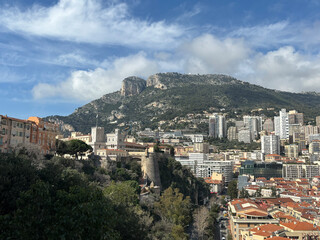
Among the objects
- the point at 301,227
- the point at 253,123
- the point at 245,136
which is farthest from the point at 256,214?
the point at 253,123

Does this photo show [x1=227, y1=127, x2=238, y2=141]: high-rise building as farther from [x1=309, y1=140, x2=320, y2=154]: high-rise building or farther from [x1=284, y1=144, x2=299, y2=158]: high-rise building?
[x1=309, y1=140, x2=320, y2=154]: high-rise building

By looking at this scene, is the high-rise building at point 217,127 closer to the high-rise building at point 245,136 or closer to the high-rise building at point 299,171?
the high-rise building at point 245,136

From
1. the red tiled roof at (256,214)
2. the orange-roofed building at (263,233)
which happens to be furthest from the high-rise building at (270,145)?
the orange-roofed building at (263,233)

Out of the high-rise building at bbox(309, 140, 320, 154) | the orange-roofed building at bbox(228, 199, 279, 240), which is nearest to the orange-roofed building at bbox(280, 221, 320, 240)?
the orange-roofed building at bbox(228, 199, 279, 240)

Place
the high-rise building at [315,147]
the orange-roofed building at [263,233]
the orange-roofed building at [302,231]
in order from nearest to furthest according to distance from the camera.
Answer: the orange-roofed building at [263,233]
the orange-roofed building at [302,231]
the high-rise building at [315,147]

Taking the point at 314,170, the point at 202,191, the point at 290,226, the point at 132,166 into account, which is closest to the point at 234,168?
the point at 314,170

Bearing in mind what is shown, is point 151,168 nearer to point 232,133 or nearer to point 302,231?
point 302,231
